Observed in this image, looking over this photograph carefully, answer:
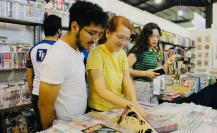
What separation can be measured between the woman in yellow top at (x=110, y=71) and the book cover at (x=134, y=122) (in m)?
0.28

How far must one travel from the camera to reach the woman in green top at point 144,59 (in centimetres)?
234

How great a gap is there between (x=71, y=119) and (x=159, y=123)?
1.61ft

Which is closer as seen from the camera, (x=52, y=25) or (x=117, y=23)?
Answer: (x=117, y=23)

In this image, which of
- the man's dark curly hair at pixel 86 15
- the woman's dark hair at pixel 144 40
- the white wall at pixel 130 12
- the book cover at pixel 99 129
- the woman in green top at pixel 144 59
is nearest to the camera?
the book cover at pixel 99 129

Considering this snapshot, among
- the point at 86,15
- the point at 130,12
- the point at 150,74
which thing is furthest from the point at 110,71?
the point at 130,12

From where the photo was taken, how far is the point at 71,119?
1.38 m

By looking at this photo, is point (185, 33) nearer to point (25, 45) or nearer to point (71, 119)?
point (25, 45)

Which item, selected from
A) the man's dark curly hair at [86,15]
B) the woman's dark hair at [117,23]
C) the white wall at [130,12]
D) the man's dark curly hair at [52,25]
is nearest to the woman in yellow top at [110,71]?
the woman's dark hair at [117,23]

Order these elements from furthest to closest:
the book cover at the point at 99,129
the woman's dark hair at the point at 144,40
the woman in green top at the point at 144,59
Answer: the woman's dark hair at the point at 144,40, the woman in green top at the point at 144,59, the book cover at the point at 99,129

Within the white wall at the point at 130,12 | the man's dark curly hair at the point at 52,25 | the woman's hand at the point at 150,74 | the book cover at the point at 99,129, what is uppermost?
the white wall at the point at 130,12

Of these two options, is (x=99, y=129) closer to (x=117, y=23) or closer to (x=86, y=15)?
(x=86, y=15)

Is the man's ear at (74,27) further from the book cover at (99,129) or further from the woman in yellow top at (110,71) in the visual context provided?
the book cover at (99,129)

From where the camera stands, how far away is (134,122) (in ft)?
3.90

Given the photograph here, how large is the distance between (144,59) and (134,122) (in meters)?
1.42
